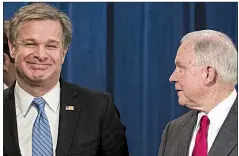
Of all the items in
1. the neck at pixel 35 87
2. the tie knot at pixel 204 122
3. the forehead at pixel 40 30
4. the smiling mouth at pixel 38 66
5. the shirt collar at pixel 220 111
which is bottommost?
the tie knot at pixel 204 122

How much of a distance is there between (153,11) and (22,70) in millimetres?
1191

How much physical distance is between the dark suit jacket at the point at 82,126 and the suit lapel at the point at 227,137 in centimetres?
43

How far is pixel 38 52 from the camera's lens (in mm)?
1981

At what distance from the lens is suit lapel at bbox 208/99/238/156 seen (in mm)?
1801

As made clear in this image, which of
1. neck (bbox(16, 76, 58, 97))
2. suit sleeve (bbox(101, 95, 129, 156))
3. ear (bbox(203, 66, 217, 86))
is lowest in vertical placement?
suit sleeve (bbox(101, 95, 129, 156))

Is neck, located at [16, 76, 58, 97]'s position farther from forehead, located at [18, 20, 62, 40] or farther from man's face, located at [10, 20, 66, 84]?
forehead, located at [18, 20, 62, 40]

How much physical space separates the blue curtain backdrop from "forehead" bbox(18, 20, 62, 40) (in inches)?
34.9

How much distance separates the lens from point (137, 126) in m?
3.00

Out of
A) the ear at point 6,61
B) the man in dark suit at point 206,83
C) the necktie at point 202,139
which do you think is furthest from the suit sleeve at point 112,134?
the ear at point 6,61

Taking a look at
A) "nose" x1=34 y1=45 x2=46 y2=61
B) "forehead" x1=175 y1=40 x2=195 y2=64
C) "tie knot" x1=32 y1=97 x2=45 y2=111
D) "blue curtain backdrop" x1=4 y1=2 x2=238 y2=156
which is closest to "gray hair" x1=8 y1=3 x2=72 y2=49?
"nose" x1=34 y1=45 x2=46 y2=61

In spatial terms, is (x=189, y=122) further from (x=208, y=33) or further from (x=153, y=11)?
(x=153, y=11)

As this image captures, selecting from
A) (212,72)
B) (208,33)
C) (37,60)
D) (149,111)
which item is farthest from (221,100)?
(149,111)

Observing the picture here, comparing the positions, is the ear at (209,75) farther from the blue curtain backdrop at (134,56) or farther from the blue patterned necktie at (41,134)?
the blue curtain backdrop at (134,56)

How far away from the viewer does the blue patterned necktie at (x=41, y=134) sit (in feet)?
6.45
